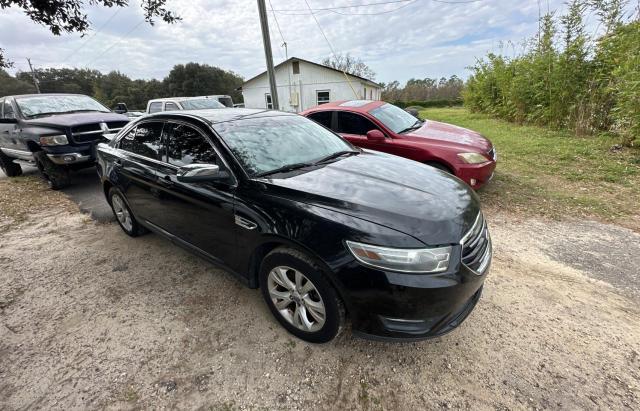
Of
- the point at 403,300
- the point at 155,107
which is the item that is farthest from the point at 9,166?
the point at 403,300

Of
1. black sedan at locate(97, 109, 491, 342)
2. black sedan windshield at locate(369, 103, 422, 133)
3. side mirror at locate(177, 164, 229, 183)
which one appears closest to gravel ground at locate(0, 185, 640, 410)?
black sedan at locate(97, 109, 491, 342)

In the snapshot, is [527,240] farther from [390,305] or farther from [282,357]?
[282,357]

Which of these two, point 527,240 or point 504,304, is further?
point 527,240

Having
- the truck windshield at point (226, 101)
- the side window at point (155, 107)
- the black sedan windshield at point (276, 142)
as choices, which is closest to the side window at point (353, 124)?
the black sedan windshield at point (276, 142)

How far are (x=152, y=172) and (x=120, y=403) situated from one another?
194cm

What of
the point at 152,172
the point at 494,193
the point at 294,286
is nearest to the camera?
the point at 294,286

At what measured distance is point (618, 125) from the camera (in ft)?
25.3

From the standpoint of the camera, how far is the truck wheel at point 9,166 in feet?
23.2

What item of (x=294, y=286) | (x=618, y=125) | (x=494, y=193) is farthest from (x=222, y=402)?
(x=618, y=125)

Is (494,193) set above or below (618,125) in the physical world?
below

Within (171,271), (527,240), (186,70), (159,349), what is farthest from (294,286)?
(186,70)

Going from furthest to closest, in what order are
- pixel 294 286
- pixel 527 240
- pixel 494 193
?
pixel 494 193
pixel 527 240
pixel 294 286

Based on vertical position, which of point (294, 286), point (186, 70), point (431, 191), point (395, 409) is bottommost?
point (395, 409)

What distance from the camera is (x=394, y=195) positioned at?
6.79 ft
